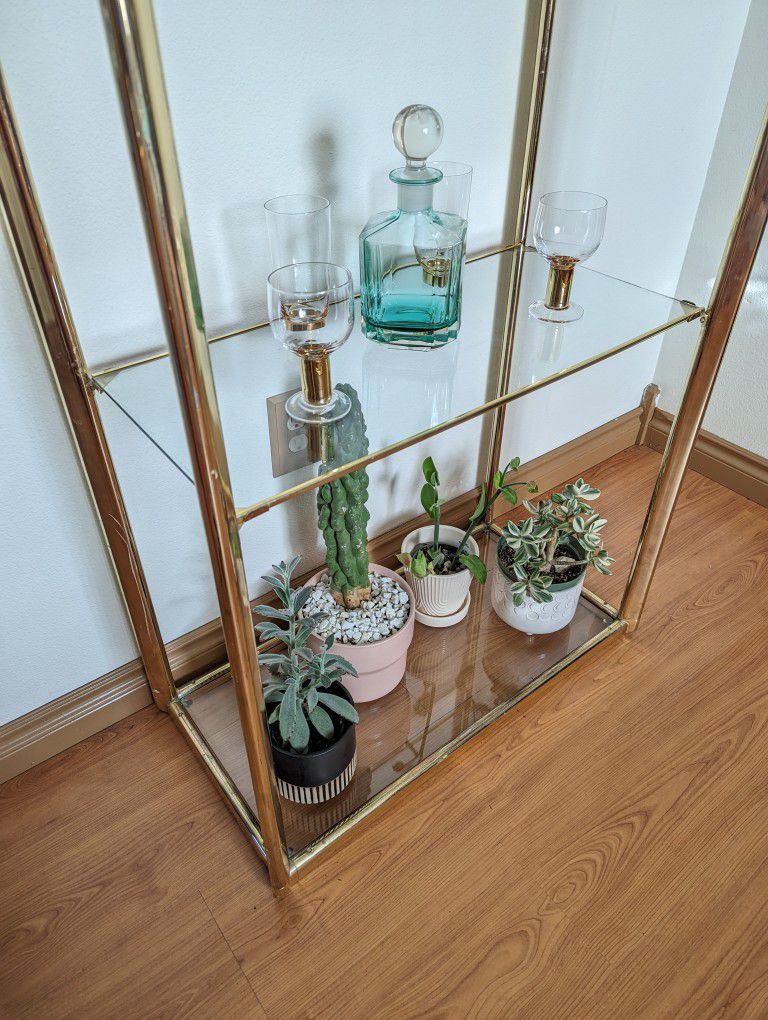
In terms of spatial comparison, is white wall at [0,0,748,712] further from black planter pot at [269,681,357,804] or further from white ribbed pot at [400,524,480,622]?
black planter pot at [269,681,357,804]

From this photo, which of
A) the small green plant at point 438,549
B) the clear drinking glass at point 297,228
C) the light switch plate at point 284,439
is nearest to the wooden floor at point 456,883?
the small green plant at point 438,549

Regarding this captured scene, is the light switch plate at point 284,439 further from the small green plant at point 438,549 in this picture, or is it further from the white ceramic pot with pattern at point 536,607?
the white ceramic pot with pattern at point 536,607

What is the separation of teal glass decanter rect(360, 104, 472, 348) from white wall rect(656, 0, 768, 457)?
618 millimetres

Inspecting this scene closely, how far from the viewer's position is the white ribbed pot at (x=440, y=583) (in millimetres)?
1345

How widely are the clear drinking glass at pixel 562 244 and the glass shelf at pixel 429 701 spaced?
1.97ft

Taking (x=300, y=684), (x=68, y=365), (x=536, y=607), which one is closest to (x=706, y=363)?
(x=536, y=607)

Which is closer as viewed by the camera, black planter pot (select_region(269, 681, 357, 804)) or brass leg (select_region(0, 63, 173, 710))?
brass leg (select_region(0, 63, 173, 710))

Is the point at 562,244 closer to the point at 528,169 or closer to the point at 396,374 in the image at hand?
the point at 528,169

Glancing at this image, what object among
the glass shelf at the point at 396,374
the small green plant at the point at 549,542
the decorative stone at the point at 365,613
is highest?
the glass shelf at the point at 396,374

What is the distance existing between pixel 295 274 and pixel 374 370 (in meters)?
0.15

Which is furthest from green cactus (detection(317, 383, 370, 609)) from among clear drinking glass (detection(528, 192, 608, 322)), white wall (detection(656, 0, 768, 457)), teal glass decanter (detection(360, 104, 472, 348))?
white wall (detection(656, 0, 768, 457))

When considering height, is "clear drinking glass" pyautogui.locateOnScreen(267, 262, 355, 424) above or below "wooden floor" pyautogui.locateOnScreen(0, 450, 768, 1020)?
above

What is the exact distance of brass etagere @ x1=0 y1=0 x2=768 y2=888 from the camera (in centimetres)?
53

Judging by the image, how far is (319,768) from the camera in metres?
1.07
